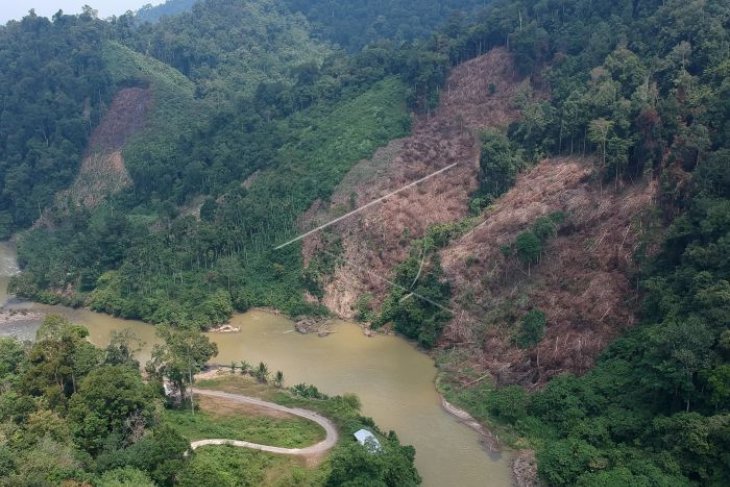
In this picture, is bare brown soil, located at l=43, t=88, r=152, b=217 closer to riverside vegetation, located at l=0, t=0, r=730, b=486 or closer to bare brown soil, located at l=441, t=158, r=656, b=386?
riverside vegetation, located at l=0, t=0, r=730, b=486

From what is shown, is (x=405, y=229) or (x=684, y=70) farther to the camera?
(x=405, y=229)

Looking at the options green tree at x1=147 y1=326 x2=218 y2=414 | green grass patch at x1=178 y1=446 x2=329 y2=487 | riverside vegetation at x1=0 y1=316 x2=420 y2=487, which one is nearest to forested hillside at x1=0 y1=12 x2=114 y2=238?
riverside vegetation at x1=0 y1=316 x2=420 y2=487

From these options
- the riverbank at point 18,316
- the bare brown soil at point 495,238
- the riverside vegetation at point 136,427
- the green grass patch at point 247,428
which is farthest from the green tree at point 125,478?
the riverbank at point 18,316

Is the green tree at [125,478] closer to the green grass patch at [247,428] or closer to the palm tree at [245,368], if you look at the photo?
the green grass patch at [247,428]

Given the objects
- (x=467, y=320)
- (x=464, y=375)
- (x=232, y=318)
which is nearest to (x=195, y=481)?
(x=464, y=375)

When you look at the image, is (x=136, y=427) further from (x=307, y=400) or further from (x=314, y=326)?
(x=314, y=326)

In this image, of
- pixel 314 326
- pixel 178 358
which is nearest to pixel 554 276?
pixel 314 326

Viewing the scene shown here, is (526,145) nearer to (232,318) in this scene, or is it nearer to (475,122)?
(475,122)
